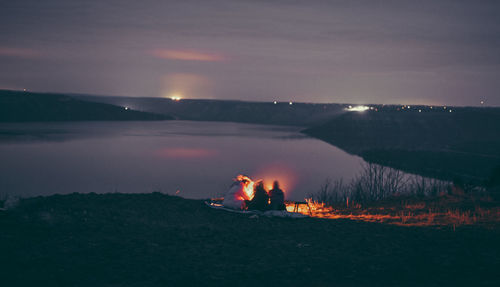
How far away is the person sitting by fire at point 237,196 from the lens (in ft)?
50.9

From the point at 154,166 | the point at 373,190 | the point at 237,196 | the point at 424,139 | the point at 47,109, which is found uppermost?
the point at 47,109

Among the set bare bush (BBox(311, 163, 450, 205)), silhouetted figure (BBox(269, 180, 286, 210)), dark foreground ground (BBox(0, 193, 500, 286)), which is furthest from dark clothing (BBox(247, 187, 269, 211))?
bare bush (BBox(311, 163, 450, 205))

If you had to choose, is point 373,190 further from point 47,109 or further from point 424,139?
point 47,109

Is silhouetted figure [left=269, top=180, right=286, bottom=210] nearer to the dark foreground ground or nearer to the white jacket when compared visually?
the white jacket

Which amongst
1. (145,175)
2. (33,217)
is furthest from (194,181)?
(33,217)

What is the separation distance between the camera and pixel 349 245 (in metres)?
11.1

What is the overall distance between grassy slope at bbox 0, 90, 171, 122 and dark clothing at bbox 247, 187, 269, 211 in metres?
169

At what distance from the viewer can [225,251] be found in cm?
1054

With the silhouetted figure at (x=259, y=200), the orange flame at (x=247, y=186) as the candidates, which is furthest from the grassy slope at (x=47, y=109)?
the silhouetted figure at (x=259, y=200)

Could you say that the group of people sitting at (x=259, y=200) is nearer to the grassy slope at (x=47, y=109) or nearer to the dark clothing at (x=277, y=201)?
the dark clothing at (x=277, y=201)

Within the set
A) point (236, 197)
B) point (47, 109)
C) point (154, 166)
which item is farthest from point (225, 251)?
point (47, 109)

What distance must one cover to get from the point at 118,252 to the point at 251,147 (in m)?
87.4

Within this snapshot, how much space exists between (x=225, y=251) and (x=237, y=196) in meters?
5.37

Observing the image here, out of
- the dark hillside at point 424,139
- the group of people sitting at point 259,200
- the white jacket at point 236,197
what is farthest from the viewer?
the dark hillside at point 424,139
